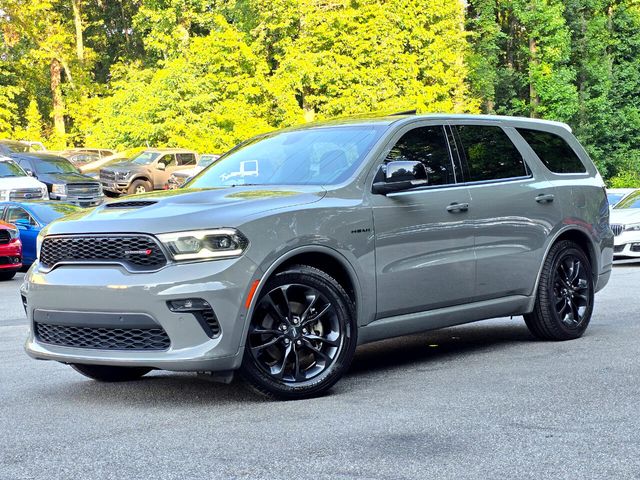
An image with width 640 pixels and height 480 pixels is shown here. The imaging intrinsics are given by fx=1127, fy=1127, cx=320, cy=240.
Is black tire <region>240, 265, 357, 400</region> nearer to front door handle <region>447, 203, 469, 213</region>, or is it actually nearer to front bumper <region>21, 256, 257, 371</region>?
front bumper <region>21, 256, 257, 371</region>

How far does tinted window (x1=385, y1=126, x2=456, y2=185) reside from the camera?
7.73m

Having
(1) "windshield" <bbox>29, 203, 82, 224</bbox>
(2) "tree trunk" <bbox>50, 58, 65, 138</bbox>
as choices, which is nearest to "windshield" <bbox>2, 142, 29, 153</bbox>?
(2) "tree trunk" <bbox>50, 58, 65, 138</bbox>

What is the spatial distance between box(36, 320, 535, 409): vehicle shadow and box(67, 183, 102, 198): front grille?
2824 cm

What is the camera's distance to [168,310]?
6.28m

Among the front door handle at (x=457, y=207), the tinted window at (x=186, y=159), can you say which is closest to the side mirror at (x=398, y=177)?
the front door handle at (x=457, y=207)

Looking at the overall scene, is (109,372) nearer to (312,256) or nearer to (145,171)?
(312,256)

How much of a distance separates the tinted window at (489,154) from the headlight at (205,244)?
2.36m

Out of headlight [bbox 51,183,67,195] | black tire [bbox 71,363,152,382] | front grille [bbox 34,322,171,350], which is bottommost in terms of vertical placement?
headlight [bbox 51,183,67,195]

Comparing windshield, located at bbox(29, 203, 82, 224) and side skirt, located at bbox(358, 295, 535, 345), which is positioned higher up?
side skirt, located at bbox(358, 295, 535, 345)

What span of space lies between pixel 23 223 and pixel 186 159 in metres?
22.6

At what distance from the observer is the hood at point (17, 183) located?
3164 cm

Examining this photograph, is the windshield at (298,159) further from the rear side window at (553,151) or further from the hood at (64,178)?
the hood at (64,178)

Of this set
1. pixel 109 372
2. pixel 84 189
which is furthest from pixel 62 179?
pixel 109 372

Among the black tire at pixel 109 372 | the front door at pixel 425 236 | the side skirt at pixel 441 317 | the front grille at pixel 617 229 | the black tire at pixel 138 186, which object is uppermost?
the front door at pixel 425 236
